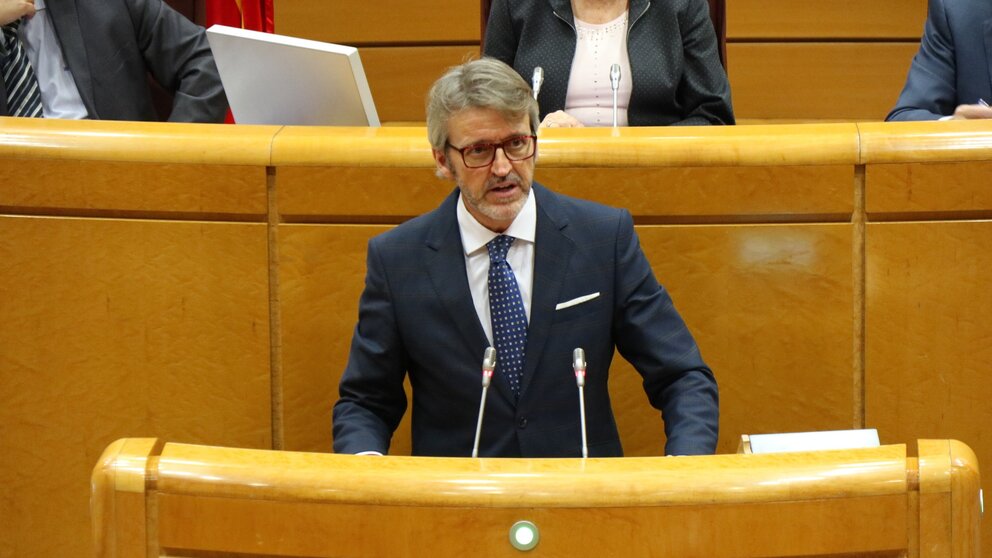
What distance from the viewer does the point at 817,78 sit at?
159 inches

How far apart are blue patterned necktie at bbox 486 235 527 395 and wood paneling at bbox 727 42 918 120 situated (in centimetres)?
232

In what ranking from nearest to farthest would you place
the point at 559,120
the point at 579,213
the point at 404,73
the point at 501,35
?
the point at 579,213, the point at 559,120, the point at 501,35, the point at 404,73

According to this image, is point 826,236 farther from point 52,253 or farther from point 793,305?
point 52,253

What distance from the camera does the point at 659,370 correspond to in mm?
1924

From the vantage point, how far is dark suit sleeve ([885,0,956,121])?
2686 millimetres

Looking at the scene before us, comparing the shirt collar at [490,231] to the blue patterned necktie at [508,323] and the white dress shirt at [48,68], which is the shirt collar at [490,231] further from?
the white dress shirt at [48,68]

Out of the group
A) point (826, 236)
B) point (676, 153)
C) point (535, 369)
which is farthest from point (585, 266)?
point (826, 236)

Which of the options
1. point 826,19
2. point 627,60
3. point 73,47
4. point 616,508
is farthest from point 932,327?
point 826,19

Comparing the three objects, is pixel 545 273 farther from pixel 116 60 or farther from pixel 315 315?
pixel 116 60

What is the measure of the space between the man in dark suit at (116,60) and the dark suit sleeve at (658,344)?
1436mm

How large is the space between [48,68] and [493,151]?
5.03 feet

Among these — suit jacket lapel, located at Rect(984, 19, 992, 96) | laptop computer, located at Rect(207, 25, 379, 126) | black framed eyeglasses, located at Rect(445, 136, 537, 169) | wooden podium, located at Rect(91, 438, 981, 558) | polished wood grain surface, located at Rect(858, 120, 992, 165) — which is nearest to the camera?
wooden podium, located at Rect(91, 438, 981, 558)

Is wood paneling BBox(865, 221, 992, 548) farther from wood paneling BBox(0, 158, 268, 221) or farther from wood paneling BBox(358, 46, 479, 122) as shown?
wood paneling BBox(358, 46, 479, 122)

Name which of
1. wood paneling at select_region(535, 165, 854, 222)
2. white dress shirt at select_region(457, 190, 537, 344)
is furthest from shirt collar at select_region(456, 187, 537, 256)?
wood paneling at select_region(535, 165, 854, 222)
